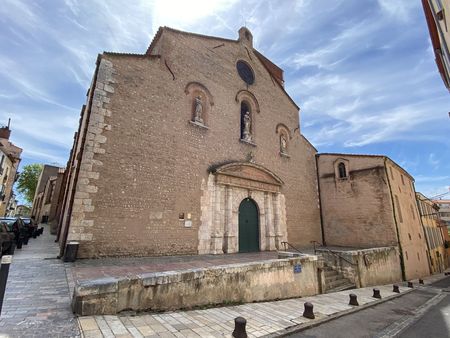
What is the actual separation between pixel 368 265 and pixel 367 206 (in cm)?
452

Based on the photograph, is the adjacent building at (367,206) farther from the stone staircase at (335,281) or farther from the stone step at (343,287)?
the stone step at (343,287)

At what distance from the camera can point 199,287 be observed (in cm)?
516

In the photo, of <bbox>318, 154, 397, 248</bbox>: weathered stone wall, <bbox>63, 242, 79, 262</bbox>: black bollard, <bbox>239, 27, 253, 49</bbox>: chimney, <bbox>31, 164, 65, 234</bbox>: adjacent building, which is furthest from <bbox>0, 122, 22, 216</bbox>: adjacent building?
<bbox>318, 154, 397, 248</bbox>: weathered stone wall

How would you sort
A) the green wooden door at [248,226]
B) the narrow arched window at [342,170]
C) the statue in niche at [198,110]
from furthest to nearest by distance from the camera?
the narrow arched window at [342,170] < the green wooden door at [248,226] < the statue in niche at [198,110]

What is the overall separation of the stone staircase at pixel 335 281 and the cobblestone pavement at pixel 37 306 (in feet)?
27.3

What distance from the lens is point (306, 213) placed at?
15414 mm

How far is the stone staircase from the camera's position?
362 inches

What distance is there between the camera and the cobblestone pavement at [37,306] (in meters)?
3.03

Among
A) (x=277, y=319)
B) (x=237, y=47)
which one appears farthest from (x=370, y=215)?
(x=237, y=47)


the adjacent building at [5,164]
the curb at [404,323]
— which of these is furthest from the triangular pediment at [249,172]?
the adjacent building at [5,164]

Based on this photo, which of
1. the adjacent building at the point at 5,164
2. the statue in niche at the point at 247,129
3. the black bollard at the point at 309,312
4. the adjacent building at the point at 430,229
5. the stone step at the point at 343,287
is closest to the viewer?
the black bollard at the point at 309,312

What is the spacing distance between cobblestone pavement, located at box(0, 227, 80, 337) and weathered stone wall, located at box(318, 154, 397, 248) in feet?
49.4

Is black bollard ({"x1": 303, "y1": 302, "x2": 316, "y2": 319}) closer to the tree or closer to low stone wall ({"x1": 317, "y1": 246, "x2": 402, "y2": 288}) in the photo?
low stone wall ({"x1": 317, "y1": 246, "x2": 402, "y2": 288})

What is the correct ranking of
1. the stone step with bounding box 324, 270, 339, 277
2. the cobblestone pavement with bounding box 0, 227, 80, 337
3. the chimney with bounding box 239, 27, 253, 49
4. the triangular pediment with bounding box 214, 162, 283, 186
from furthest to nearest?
1. the chimney with bounding box 239, 27, 253, 49
2. the triangular pediment with bounding box 214, 162, 283, 186
3. the stone step with bounding box 324, 270, 339, 277
4. the cobblestone pavement with bounding box 0, 227, 80, 337
